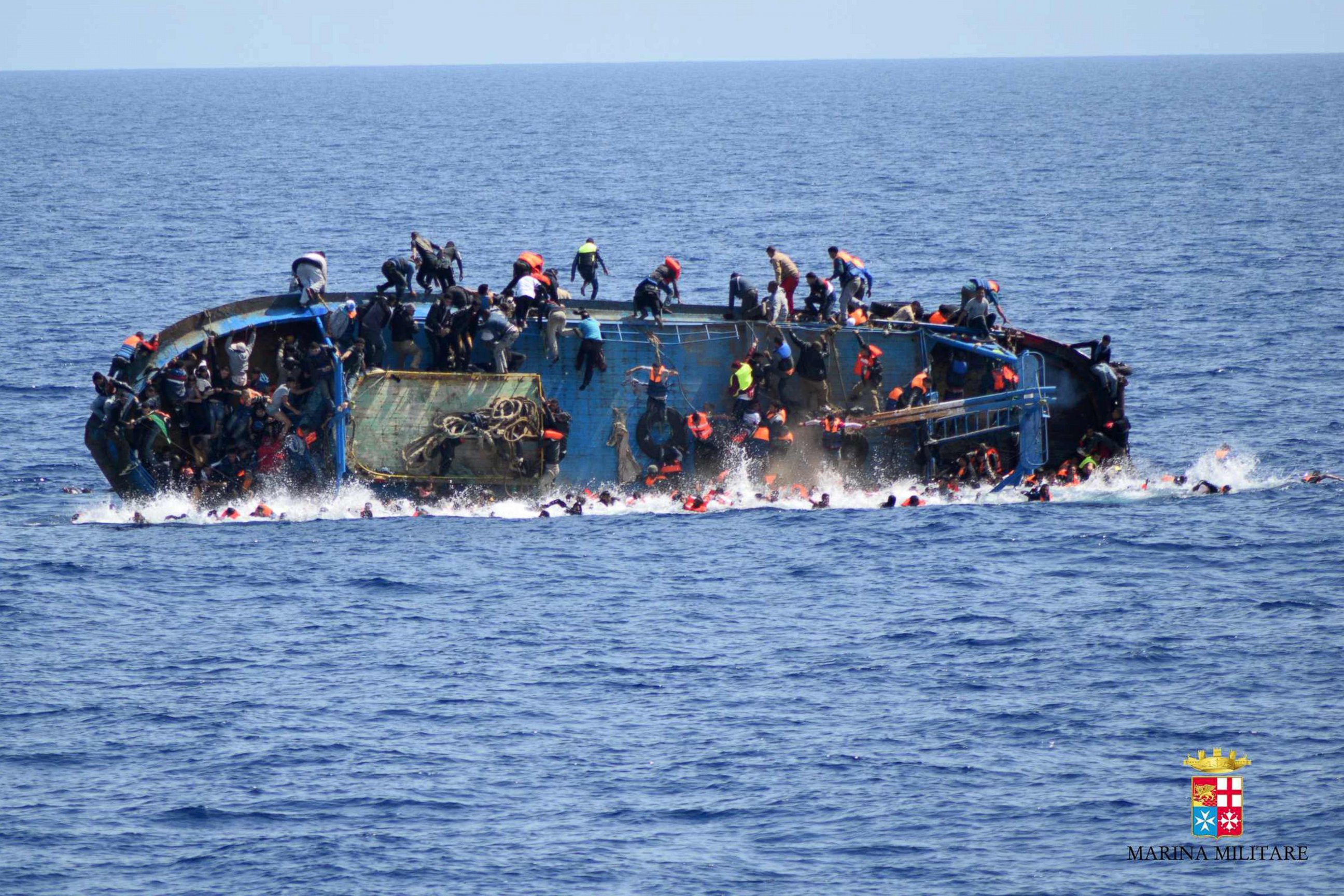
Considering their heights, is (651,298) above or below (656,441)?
above

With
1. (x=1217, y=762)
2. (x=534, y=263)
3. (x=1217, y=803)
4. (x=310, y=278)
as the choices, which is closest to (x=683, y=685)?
(x=1217, y=762)

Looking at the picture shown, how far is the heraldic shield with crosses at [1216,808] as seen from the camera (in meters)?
39.5

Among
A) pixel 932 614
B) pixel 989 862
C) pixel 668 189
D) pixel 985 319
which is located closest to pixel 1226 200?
pixel 668 189

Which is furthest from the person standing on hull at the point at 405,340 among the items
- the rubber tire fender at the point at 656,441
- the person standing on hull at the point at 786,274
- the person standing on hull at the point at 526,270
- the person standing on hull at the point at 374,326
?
the person standing on hull at the point at 786,274

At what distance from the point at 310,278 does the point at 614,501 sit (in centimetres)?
1244

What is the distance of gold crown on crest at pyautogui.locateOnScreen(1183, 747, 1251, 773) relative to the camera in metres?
41.6

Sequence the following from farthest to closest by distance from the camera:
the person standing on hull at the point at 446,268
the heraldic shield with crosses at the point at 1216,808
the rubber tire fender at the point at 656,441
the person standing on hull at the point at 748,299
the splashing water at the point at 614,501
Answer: the person standing on hull at the point at 748,299 < the person standing on hull at the point at 446,268 < the rubber tire fender at the point at 656,441 < the splashing water at the point at 614,501 < the heraldic shield with crosses at the point at 1216,808

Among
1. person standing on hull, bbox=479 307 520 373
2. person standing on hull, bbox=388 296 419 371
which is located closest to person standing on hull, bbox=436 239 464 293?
person standing on hull, bbox=388 296 419 371

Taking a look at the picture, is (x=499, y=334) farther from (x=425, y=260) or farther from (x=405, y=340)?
(x=425, y=260)

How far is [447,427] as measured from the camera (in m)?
58.6

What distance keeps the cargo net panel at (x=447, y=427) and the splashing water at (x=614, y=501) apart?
97 cm

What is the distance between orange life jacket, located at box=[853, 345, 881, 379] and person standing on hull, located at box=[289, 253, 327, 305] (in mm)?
17867

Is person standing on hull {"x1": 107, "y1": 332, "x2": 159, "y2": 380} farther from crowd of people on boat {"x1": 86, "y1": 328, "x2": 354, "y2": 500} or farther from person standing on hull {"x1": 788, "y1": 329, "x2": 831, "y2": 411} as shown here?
person standing on hull {"x1": 788, "y1": 329, "x2": 831, "y2": 411}

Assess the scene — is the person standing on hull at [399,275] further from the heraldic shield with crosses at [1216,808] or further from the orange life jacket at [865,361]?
the heraldic shield with crosses at [1216,808]
